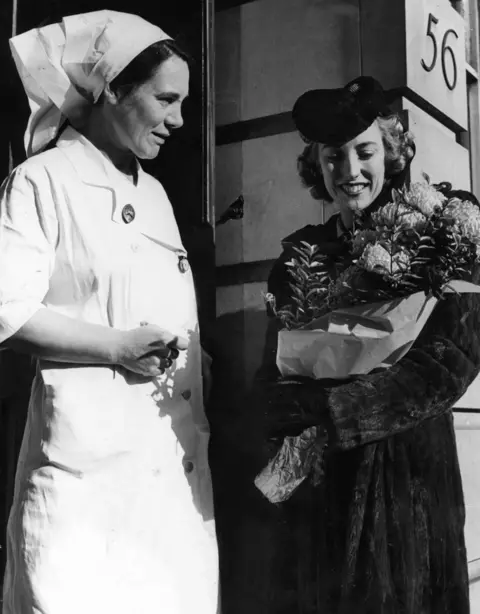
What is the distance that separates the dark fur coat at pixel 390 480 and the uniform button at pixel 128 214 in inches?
22.5

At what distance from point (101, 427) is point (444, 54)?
185 centimetres

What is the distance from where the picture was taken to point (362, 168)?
2414mm

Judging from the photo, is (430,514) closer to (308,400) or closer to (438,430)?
(438,430)

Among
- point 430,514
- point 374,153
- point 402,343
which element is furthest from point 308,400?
point 374,153

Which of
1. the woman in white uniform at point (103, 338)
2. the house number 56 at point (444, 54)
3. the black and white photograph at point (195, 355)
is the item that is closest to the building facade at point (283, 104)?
the house number 56 at point (444, 54)

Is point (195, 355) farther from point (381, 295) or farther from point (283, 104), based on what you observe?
point (283, 104)

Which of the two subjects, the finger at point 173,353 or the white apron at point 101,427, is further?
the finger at point 173,353

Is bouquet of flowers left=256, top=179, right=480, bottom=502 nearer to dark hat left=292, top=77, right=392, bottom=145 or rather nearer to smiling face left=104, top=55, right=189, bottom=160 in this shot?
dark hat left=292, top=77, right=392, bottom=145

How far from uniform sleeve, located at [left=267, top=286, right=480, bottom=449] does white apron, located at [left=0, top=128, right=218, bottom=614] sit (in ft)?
1.17

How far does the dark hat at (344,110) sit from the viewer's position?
2.41 meters

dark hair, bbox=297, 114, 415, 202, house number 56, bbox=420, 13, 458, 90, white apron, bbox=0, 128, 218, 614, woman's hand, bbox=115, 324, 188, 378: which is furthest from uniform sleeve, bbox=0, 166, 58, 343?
house number 56, bbox=420, 13, 458, 90

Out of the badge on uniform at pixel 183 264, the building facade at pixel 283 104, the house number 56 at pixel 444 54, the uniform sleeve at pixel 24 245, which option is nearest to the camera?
the uniform sleeve at pixel 24 245

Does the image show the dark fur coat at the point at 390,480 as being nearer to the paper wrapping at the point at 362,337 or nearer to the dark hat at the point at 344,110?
the paper wrapping at the point at 362,337

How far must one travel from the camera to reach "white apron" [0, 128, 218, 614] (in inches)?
77.6
